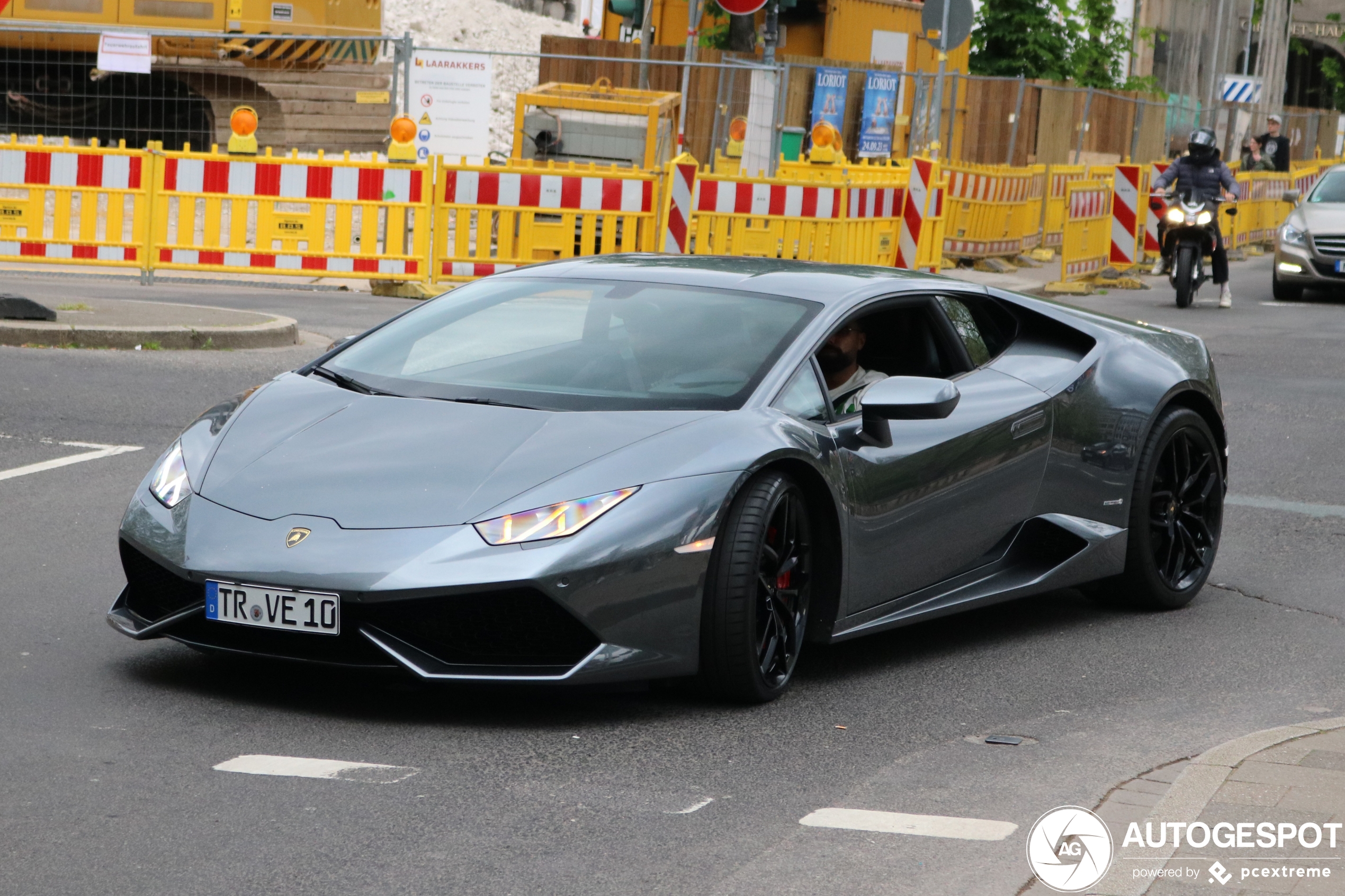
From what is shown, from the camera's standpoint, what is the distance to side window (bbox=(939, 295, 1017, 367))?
6.29m

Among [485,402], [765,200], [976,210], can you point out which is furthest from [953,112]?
[485,402]

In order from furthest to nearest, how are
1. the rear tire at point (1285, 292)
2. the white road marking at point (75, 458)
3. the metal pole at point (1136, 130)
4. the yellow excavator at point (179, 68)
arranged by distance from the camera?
1. the metal pole at point (1136, 130)
2. the yellow excavator at point (179, 68)
3. the rear tire at point (1285, 292)
4. the white road marking at point (75, 458)

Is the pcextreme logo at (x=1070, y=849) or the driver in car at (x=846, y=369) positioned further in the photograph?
the driver in car at (x=846, y=369)

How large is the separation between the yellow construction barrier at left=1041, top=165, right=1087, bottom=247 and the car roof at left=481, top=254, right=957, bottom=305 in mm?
17969

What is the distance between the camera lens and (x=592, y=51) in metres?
33.0

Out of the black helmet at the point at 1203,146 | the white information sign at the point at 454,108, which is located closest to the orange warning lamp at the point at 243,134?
the white information sign at the point at 454,108

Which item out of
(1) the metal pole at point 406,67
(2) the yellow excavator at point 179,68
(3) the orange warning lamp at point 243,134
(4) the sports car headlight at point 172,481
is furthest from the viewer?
(2) the yellow excavator at point 179,68

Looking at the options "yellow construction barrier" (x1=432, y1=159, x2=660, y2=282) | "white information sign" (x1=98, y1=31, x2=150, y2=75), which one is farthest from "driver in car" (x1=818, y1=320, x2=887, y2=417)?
"white information sign" (x1=98, y1=31, x2=150, y2=75)

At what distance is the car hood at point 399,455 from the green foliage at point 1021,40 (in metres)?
32.7

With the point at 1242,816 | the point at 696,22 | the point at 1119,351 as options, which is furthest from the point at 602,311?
the point at 696,22

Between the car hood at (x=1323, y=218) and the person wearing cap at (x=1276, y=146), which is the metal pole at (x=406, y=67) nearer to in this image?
the car hood at (x=1323, y=218)

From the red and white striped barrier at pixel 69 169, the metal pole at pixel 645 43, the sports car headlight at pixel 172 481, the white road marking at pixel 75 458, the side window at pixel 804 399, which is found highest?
the metal pole at pixel 645 43

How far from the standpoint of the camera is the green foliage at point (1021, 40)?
36.8m

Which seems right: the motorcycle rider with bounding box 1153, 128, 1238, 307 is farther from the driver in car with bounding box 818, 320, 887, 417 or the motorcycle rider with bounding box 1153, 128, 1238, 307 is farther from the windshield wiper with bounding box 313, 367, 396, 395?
the windshield wiper with bounding box 313, 367, 396, 395
